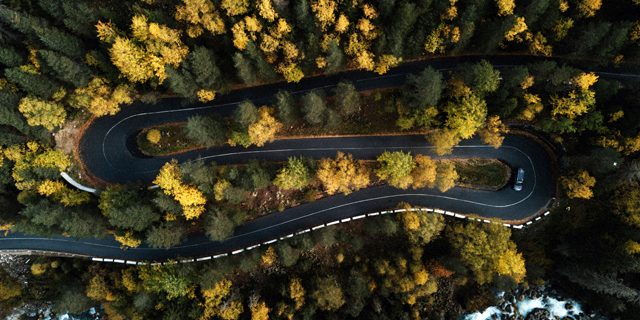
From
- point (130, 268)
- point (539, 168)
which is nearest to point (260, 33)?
point (130, 268)

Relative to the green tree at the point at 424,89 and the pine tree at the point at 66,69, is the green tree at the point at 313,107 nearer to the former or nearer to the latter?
the green tree at the point at 424,89

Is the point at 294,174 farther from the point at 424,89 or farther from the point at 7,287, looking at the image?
the point at 7,287

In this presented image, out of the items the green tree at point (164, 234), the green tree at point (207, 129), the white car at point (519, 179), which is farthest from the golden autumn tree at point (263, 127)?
the white car at point (519, 179)

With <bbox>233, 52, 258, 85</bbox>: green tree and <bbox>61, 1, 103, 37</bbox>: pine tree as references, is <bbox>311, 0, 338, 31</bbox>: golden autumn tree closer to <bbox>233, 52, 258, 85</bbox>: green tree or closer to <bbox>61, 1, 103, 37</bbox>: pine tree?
<bbox>233, 52, 258, 85</bbox>: green tree

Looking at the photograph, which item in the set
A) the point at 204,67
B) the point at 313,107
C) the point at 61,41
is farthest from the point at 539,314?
the point at 61,41

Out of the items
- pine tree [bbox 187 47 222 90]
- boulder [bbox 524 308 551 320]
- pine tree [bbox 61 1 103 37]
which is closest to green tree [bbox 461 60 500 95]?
pine tree [bbox 187 47 222 90]

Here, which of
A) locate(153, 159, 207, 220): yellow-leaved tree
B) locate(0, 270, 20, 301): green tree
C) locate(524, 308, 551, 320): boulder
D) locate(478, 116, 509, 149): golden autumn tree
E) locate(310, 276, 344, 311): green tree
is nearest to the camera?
locate(153, 159, 207, 220): yellow-leaved tree
